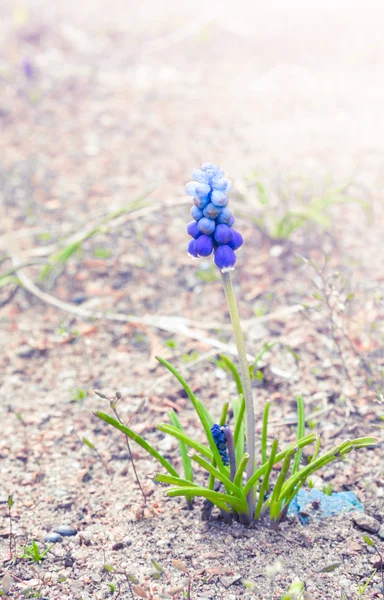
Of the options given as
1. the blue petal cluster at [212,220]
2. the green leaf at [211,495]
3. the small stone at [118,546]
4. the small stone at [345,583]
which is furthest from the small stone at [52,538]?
the blue petal cluster at [212,220]

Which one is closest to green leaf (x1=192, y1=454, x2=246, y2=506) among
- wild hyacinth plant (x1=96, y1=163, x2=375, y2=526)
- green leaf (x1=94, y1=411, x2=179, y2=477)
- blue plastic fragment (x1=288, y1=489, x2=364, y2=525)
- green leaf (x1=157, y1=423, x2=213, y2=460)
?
wild hyacinth plant (x1=96, y1=163, x2=375, y2=526)

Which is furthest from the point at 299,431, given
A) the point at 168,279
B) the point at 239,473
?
the point at 168,279

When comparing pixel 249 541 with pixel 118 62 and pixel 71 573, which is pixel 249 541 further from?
pixel 118 62

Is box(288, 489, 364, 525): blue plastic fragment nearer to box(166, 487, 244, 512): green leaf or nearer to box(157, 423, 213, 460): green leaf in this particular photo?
box(166, 487, 244, 512): green leaf

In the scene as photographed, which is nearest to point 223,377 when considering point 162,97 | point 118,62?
point 162,97

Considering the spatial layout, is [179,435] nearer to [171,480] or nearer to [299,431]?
[171,480]

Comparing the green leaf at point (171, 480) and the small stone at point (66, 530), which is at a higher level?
the green leaf at point (171, 480)

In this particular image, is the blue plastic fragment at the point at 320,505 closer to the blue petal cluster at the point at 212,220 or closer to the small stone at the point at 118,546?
the small stone at the point at 118,546
